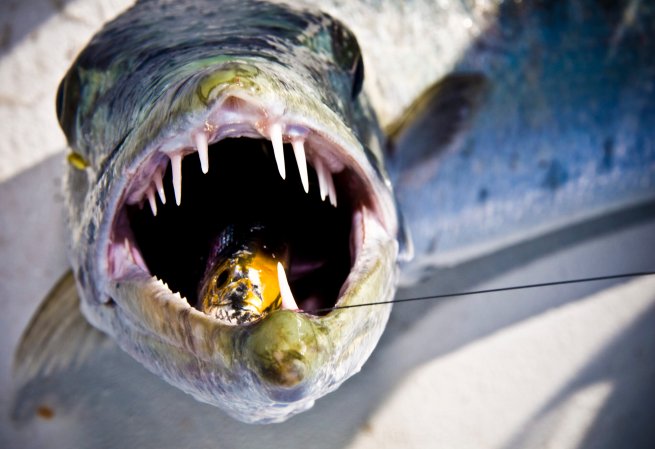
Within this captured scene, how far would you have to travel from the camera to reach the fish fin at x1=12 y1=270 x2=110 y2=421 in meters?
1.58

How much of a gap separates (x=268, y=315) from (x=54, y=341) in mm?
902

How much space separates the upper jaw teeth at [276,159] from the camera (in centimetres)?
98

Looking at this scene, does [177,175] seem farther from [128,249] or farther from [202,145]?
[128,249]

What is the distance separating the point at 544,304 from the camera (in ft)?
5.91

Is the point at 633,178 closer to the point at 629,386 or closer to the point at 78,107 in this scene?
the point at 629,386

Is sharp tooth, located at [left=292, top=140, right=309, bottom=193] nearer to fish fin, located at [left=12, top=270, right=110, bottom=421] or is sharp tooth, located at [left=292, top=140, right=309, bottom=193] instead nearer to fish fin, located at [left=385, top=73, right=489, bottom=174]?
fish fin, located at [left=385, top=73, right=489, bottom=174]

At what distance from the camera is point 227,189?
139 centimetres

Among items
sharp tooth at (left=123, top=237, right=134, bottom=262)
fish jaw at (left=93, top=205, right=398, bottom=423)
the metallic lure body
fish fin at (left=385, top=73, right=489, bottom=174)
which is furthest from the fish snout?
fish fin at (left=385, top=73, right=489, bottom=174)

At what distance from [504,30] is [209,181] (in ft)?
2.86

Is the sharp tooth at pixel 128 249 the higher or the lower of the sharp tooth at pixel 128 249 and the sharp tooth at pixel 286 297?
the lower

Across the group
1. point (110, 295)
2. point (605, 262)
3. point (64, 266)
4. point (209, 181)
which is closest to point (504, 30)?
point (605, 262)

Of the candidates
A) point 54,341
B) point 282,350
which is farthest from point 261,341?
point 54,341

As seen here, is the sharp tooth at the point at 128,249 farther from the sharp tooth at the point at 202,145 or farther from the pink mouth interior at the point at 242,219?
the sharp tooth at the point at 202,145

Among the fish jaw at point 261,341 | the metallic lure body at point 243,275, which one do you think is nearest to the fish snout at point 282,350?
the fish jaw at point 261,341
